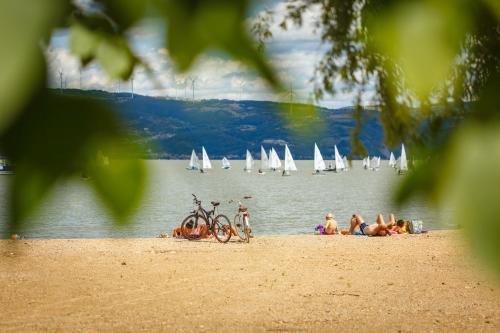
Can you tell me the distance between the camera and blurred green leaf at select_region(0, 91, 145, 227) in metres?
0.38

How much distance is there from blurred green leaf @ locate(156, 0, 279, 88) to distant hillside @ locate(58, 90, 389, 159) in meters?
0.03

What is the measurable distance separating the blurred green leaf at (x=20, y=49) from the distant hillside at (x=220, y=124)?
0.02 m

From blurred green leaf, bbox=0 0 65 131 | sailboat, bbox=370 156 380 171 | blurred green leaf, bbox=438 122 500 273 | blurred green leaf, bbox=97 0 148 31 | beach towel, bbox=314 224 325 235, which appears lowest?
beach towel, bbox=314 224 325 235

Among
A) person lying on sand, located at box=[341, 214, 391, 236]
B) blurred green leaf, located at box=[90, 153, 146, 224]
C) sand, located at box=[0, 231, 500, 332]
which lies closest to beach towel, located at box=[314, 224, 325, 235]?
person lying on sand, located at box=[341, 214, 391, 236]

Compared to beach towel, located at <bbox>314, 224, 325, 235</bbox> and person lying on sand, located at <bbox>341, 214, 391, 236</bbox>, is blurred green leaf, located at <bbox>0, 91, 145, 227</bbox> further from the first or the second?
beach towel, located at <bbox>314, 224, 325, 235</bbox>

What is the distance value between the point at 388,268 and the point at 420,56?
1105 centimetres

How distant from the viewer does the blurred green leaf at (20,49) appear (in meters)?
0.35

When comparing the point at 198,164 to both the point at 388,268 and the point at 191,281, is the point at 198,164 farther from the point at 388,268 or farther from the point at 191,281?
the point at 388,268

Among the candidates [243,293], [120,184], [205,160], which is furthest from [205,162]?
[243,293]

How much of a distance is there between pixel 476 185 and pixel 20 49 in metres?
0.25

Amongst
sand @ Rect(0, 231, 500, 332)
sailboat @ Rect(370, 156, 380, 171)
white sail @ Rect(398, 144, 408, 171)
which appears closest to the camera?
white sail @ Rect(398, 144, 408, 171)

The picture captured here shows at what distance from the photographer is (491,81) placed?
1.52 ft

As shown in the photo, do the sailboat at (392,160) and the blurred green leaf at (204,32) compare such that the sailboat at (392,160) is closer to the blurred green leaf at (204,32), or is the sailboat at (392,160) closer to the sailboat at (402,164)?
the sailboat at (402,164)

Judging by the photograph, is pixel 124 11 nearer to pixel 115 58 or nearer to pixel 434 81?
pixel 115 58
